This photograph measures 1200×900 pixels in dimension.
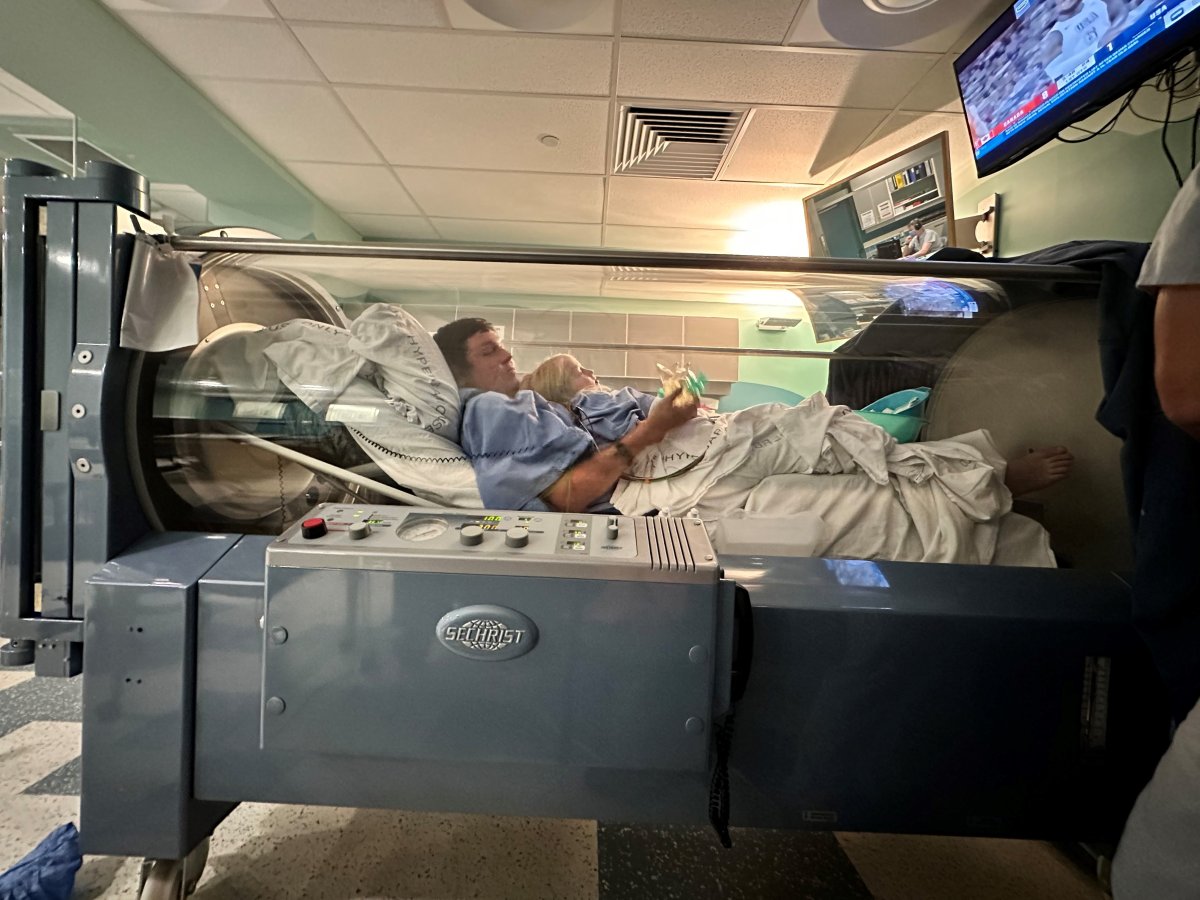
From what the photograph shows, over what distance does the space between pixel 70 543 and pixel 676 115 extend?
9.57 feet

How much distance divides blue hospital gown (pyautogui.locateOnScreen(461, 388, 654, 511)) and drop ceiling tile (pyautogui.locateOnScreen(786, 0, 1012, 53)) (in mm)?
2065

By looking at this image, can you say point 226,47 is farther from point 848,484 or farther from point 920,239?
point 920,239

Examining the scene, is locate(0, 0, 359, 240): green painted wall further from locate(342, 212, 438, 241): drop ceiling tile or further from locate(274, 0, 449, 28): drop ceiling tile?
locate(274, 0, 449, 28): drop ceiling tile

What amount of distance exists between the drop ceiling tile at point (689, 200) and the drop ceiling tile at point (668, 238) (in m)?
0.10

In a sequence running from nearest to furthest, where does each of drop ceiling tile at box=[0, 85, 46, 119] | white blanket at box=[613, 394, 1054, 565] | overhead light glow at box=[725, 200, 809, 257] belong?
white blanket at box=[613, 394, 1054, 565] → drop ceiling tile at box=[0, 85, 46, 119] → overhead light glow at box=[725, 200, 809, 257]

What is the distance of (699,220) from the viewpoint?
408 cm

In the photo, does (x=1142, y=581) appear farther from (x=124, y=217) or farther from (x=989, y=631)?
(x=124, y=217)

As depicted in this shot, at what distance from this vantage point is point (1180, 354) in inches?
25.8

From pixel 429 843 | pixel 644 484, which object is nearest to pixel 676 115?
pixel 644 484

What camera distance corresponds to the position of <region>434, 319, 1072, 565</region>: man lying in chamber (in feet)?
3.31

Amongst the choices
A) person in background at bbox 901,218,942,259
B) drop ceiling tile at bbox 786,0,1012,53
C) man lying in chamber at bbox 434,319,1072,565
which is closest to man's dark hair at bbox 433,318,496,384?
man lying in chamber at bbox 434,319,1072,565

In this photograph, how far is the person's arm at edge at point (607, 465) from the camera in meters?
1.05

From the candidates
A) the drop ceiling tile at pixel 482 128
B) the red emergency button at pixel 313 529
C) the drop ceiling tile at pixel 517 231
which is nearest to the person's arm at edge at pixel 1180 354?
the red emergency button at pixel 313 529

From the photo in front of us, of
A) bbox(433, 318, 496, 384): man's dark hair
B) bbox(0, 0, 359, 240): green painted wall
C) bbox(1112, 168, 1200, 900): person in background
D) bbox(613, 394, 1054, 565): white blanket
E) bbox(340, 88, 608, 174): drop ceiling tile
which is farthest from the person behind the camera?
bbox(340, 88, 608, 174): drop ceiling tile
